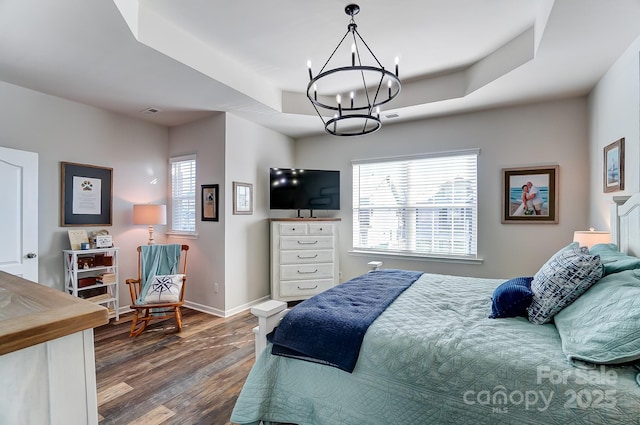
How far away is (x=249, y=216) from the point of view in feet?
14.0

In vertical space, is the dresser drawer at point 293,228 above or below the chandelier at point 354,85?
below

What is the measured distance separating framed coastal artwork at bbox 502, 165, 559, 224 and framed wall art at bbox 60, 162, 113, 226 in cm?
492

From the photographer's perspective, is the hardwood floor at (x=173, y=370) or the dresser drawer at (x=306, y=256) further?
the dresser drawer at (x=306, y=256)

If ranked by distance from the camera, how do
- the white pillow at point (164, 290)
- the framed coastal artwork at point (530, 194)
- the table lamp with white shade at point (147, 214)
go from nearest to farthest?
the white pillow at point (164, 290)
the framed coastal artwork at point (530, 194)
the table lamp with white shade at point (147, 214)

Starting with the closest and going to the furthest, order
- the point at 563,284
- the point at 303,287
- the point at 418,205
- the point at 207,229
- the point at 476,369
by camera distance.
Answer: the point at 476,369 → the point at 563,284 → the point at 207,229 → the point at 418,205 → the point at 303,287

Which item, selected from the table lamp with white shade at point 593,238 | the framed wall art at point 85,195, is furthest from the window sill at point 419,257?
the framed wall art at point 85,195

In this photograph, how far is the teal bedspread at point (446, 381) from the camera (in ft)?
3.71

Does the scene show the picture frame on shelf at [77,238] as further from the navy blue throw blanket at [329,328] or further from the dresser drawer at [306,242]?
the navy blue throw blanket at [329,328]

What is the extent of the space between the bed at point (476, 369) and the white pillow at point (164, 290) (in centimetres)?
195

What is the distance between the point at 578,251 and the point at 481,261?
207 centimetres

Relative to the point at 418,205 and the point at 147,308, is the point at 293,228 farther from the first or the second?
the point at 147,308

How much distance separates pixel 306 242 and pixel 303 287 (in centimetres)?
64

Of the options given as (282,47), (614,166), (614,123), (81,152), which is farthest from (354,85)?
(81,152)

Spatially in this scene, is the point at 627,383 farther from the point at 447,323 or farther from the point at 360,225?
the point at 360,225
